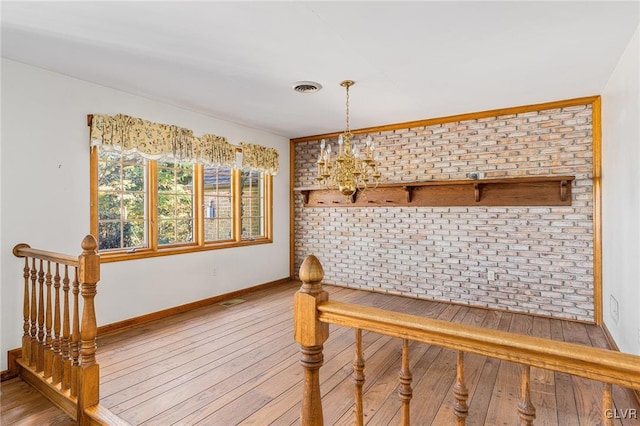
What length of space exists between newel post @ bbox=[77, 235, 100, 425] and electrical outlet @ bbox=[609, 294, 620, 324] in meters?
4.23

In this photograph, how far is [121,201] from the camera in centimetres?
382

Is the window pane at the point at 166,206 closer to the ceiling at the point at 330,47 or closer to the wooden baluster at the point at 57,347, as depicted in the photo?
the ceiling at the point at 330,47

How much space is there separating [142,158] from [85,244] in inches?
80.4

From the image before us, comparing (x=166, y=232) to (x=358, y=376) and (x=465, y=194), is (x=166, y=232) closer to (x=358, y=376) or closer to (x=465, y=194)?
(x=358, y=376)

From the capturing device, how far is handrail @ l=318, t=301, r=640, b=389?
0.81 metres

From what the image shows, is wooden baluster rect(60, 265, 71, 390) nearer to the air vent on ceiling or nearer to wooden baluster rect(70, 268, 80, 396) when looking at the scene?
wooden baluster rect(70, 268, 80, 396)

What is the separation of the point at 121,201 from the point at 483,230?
4417 mm

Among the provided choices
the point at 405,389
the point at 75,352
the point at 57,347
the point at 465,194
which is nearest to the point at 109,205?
the point at 57,347

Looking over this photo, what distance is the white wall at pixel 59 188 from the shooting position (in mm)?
2896

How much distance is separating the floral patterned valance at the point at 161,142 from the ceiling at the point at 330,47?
359 millimetres

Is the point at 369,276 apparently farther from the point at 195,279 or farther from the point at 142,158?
the point at 142,158

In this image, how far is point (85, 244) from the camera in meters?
2.22

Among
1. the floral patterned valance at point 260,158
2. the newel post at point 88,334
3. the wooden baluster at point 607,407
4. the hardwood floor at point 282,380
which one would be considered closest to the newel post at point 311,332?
the wooden baluster at point 607,407

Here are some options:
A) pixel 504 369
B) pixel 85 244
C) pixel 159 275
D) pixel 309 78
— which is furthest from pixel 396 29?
pixel 159 275
